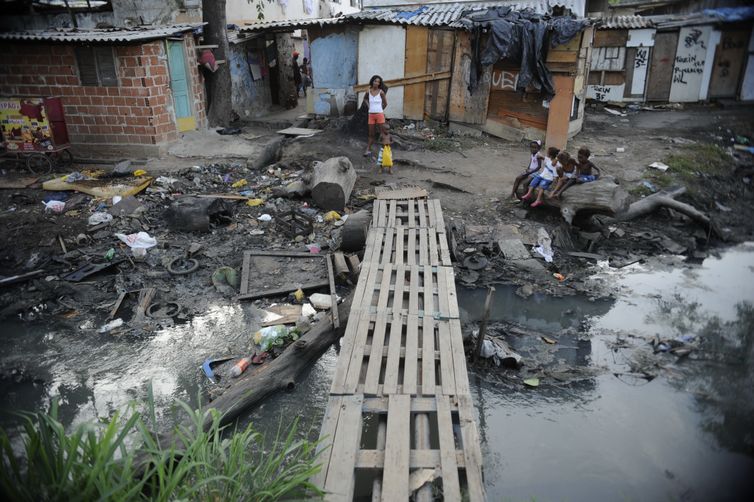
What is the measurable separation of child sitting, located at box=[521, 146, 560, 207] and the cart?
871 centimetres

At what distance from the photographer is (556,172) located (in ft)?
24.1

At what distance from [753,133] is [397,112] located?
837 cm

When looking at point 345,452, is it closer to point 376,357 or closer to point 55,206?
point 376,357

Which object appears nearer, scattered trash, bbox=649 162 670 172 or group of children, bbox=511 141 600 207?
group of children, bbox=511 141 600 207

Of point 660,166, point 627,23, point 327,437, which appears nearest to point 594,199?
point 660,166

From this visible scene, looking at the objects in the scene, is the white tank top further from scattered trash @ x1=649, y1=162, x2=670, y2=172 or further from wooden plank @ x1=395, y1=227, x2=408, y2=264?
scattered trash @ x1=649, y1=162, x2=670, y2=172

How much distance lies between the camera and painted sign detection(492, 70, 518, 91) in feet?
37.3

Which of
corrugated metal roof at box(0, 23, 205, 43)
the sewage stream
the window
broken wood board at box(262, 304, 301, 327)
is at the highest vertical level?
corrugated metal roof at box(0, 23, 205, 43)

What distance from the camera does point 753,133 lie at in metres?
11.6

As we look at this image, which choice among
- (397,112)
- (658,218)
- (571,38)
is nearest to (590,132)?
(571,38)

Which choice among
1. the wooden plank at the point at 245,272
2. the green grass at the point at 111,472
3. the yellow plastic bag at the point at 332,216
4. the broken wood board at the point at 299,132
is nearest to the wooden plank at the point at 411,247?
the yellow plastic bag at the point at 332,216

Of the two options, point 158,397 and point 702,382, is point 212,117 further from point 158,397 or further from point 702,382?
point 702,382

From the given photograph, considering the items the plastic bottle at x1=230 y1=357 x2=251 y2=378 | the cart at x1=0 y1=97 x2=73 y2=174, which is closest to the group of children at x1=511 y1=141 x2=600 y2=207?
the plastic bottle at x1=230 y1=357 x2=251 y2=378

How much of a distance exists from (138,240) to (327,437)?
16.0 feet
